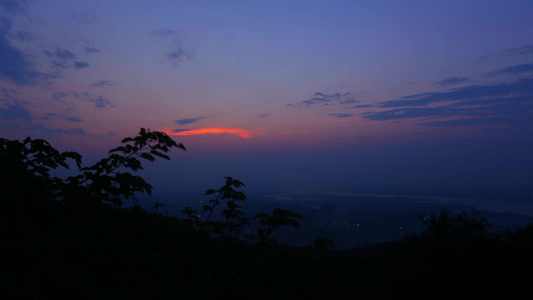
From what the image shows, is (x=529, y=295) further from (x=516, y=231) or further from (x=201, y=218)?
(x=201, y=218)

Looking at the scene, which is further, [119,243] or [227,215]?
[227,215]

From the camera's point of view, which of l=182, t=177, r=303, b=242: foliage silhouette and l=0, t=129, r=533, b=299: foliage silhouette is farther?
l=182, t=177, r=303, b=242: foliage silhouette

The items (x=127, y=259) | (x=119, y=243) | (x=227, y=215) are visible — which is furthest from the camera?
(x=227, y=215)

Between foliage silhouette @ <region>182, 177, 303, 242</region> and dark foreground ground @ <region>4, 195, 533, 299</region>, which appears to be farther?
foliage silhouette @ <region>182, 177, 303, 242</region>

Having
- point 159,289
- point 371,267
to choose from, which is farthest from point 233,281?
point 371,267

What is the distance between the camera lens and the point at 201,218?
5484mm

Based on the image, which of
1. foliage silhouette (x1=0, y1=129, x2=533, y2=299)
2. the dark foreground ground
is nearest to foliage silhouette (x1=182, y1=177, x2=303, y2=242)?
foliage silhouette (x1=0, y1=129, x2=533, y2=299)

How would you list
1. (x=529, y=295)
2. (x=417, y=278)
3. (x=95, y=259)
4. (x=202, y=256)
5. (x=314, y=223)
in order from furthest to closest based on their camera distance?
(x=314, y=223), (x=417, y=278), (x=529, y=295), (x=202, y=256), (x=95, y=259)

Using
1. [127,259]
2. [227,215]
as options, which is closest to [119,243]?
[127,259]

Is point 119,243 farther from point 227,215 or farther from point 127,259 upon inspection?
point 227,215

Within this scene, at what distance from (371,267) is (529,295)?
555 cm

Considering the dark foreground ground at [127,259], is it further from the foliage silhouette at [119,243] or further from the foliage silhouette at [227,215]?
the foliage silhouette at [227,215]

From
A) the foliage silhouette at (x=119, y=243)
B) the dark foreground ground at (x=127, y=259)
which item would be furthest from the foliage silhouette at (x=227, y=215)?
the dark foreground ground at (x=127, y=259)

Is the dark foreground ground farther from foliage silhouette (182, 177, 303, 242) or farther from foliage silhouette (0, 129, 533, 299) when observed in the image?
foliage silhouette (182, 177, 303, 242)
